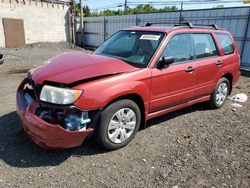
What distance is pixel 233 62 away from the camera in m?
5.58

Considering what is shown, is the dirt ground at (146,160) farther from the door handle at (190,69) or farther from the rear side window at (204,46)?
the rear side window at (204,46)

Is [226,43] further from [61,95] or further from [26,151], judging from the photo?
[26,151]

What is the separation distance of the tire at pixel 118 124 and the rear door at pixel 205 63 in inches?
63.6

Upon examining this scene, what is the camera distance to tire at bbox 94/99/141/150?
10.9ft

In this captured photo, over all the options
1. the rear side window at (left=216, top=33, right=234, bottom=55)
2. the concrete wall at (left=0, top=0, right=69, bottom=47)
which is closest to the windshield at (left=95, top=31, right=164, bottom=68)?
the rear side window at (left=216, top=33, right=234, bottom=55)

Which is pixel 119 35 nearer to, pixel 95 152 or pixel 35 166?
pixel 95 152

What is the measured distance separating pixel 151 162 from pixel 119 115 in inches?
30.4

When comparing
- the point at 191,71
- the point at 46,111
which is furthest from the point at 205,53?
the point at 46,111

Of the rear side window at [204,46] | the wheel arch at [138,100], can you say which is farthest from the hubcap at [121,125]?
the rear side window at [204,46]

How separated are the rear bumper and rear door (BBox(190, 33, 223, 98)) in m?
2.49

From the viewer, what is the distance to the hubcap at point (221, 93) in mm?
5449

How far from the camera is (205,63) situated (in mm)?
4723

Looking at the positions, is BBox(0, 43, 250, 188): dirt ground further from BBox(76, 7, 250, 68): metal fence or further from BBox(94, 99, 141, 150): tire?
BBox(76, 7, 250, 68): metal fence

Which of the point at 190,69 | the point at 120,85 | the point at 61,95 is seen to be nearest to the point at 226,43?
the point at 190,69
